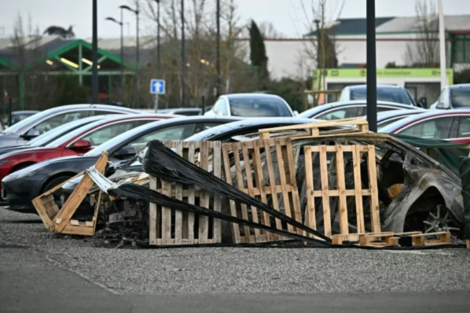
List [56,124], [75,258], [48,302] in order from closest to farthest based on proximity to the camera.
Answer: [48,302] < [75,258] < [56,124]

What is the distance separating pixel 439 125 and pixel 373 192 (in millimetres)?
6328

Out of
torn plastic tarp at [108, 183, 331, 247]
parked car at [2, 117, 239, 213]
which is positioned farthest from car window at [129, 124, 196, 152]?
torn plastic tarp at [108, 183, 331, 247]

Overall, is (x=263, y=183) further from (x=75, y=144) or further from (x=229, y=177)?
(x=75, y=144)

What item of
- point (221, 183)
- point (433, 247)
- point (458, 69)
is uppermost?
point (458, 69)

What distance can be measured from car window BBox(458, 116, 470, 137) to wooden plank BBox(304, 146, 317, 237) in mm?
6817

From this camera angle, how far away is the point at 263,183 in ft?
35.3

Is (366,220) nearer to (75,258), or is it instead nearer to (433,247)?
(433,247)

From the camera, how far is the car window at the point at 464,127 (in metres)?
16.7

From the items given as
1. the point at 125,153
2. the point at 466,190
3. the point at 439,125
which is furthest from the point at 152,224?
the point at 439,125

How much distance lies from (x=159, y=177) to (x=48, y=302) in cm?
341

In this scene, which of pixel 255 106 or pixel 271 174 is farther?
pixel 255 106

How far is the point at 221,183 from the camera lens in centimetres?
1052

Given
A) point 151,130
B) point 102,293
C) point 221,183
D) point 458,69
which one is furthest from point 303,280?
point 458,69

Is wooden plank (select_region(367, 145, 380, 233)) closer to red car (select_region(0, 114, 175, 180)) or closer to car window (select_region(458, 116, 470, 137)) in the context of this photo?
red car (select_region(0, 114, 175, 180))
